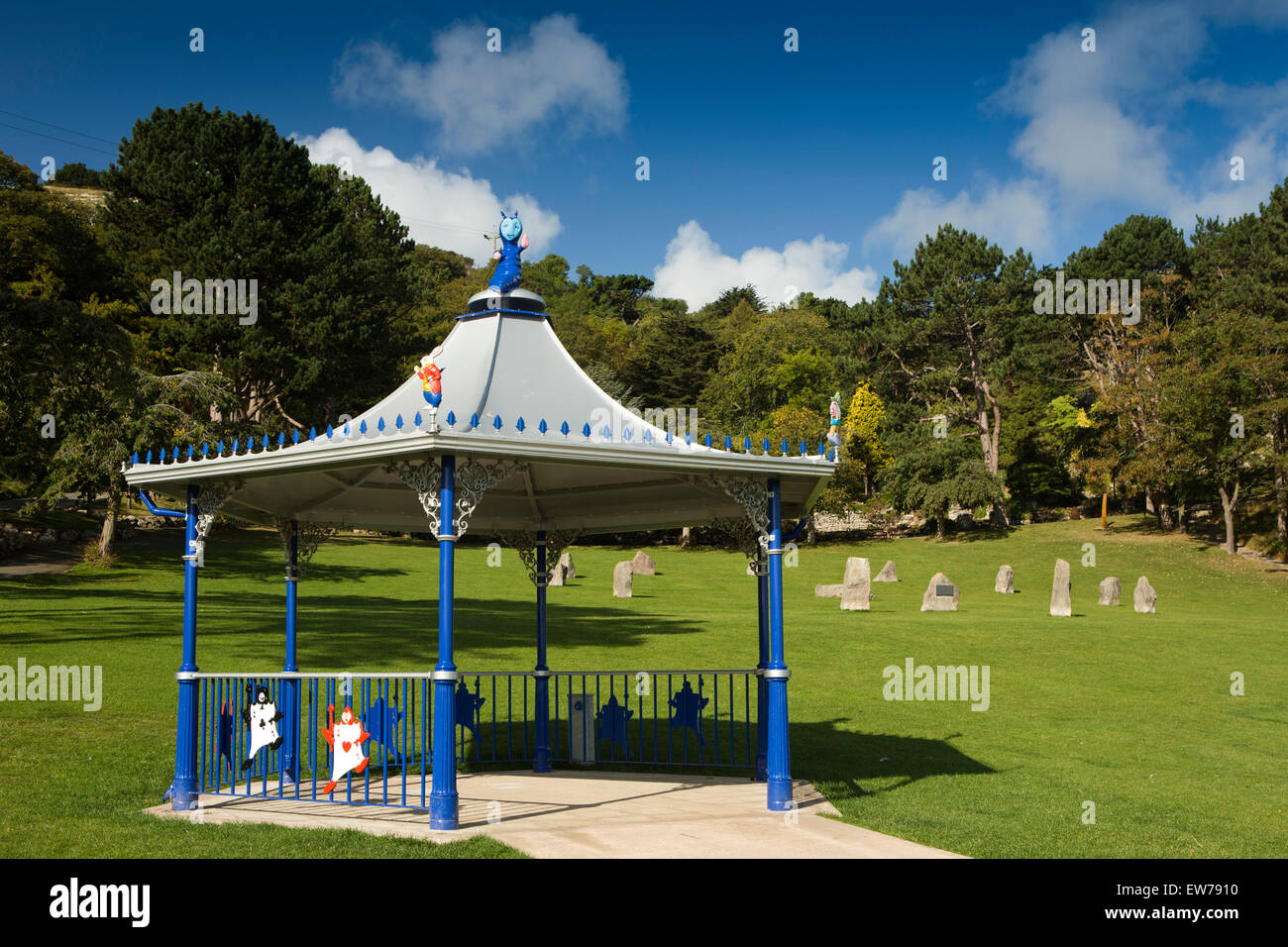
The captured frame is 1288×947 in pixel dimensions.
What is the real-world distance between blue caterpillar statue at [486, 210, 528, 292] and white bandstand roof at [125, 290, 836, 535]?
0.48 feet

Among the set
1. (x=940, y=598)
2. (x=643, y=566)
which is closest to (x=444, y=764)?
(x=940, y=598)

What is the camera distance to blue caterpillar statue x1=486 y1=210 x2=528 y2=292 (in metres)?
11.6

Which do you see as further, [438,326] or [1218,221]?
[438,326]

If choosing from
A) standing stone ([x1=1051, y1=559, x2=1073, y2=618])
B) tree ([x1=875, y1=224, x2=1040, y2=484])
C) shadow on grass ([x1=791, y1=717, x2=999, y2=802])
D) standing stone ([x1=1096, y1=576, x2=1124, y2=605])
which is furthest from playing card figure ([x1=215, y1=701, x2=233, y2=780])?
tree ([x1=875, y1=224, x2=1040, y2=484])

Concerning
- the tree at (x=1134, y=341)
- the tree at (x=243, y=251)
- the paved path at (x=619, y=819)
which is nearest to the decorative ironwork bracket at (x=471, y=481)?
the paved path at (x=619, y=819)

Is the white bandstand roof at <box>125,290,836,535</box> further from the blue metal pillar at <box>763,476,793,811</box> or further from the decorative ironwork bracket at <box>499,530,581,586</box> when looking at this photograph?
the blue metal pillar at <box>763,476,793,811</box>

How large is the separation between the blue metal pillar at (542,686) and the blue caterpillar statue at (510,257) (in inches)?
140

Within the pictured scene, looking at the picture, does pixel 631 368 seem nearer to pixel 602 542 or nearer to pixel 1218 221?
pixel 602 542

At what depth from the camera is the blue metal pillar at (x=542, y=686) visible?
510 inches

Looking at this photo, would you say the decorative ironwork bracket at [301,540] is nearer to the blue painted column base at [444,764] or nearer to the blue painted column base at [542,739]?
the blue painted column base at [542,739]

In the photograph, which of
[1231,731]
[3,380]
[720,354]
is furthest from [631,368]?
[1231,731]

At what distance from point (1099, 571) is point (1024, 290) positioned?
22.3m

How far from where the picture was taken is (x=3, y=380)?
70.1 ft

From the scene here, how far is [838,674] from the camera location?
2211cm
